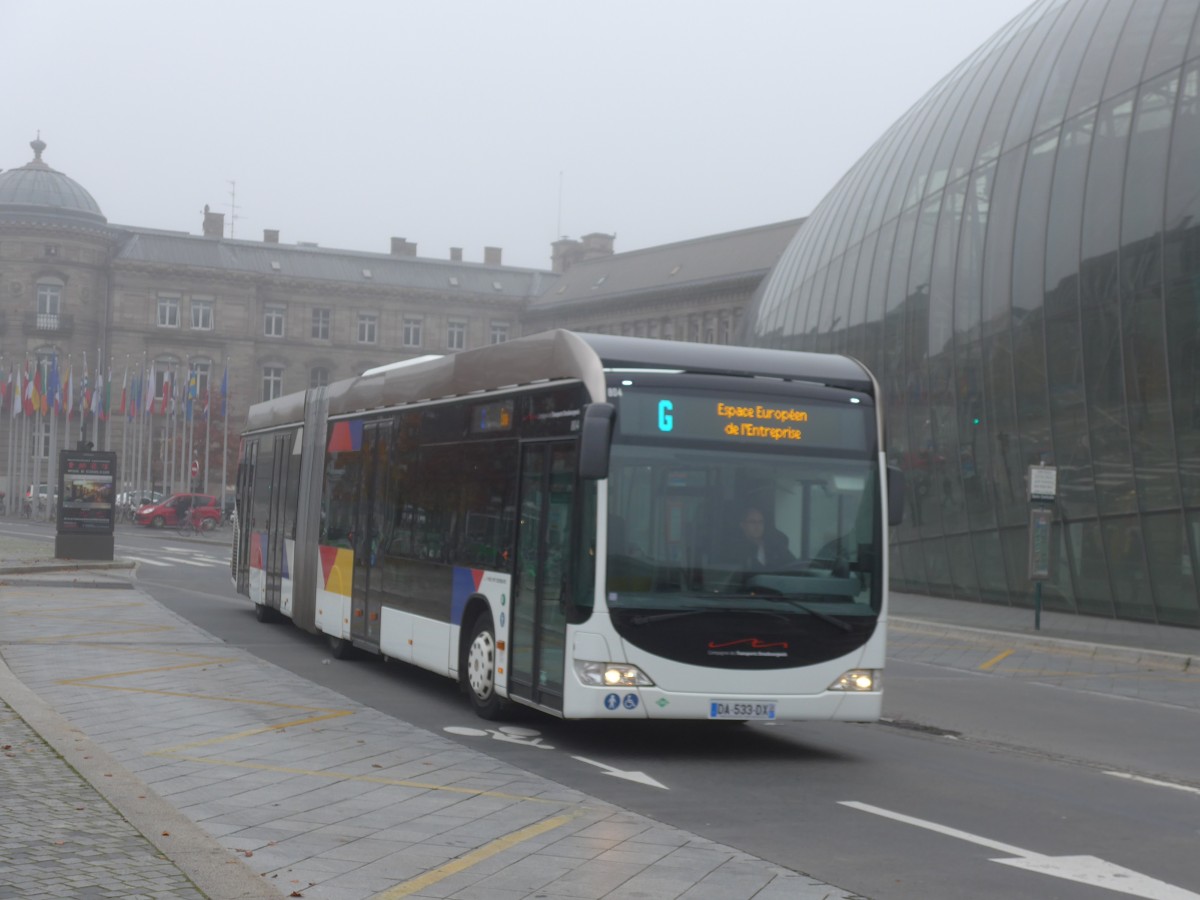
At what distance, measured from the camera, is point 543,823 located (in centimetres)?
839

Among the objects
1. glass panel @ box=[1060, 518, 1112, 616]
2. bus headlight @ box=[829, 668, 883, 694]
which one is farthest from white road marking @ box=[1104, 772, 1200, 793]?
glass panel @ box=[1060, 518, 1112, 616]

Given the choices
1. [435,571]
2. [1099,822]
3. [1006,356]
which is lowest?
[1099,822]

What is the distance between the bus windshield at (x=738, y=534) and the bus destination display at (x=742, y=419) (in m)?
0.11

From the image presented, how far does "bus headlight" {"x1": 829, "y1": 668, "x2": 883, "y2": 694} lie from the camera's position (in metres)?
11.5

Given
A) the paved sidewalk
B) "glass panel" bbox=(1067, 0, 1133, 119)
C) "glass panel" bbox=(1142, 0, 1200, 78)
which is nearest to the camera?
the paved sidewalk

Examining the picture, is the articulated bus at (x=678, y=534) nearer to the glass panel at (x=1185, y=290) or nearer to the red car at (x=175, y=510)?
the glass panel at (x=1185, y=290)

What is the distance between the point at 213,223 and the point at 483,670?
105 metres

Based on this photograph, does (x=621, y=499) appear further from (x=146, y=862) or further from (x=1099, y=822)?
(x=146, y=862)

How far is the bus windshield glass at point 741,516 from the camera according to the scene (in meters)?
11.2

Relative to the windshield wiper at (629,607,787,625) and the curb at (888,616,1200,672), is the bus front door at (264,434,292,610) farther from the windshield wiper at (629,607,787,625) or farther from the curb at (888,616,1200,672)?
the windshield wiper at (629,607,787,625)

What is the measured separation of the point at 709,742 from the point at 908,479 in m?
23.7

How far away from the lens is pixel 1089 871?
25.6ft

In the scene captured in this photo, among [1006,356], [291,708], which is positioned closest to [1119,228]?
[1006,356]

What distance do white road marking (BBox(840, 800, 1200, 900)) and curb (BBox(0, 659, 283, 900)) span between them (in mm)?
3617
